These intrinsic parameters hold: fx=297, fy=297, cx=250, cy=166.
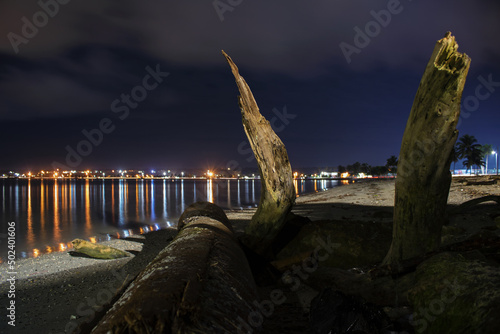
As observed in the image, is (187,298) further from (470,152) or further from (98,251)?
(470,152)

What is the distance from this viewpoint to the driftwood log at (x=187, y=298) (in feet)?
6.01

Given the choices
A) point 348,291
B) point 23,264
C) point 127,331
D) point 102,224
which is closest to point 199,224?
point 348,291

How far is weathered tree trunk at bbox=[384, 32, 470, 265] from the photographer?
11.4 ft

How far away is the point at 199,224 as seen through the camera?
520cm

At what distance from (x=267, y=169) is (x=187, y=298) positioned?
3797 millimetres

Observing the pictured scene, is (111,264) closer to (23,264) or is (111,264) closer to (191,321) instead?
(23,264)

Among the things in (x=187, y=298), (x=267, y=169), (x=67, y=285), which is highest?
(x=267, y=169)

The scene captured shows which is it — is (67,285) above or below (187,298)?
below

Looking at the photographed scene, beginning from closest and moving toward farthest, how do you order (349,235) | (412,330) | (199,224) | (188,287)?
(188,287)
(412,330)
(199,224)
(349,235)

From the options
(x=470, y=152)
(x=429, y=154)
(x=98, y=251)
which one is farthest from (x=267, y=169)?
(x=470, y=152)

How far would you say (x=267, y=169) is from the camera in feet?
18.4

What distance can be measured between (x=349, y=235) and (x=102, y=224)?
19.7m

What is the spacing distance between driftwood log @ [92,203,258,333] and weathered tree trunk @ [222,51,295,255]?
7.33 ft

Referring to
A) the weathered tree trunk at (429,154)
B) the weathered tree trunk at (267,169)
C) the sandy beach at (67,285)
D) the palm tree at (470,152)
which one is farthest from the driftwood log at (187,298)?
the palm tree at (470,152)
